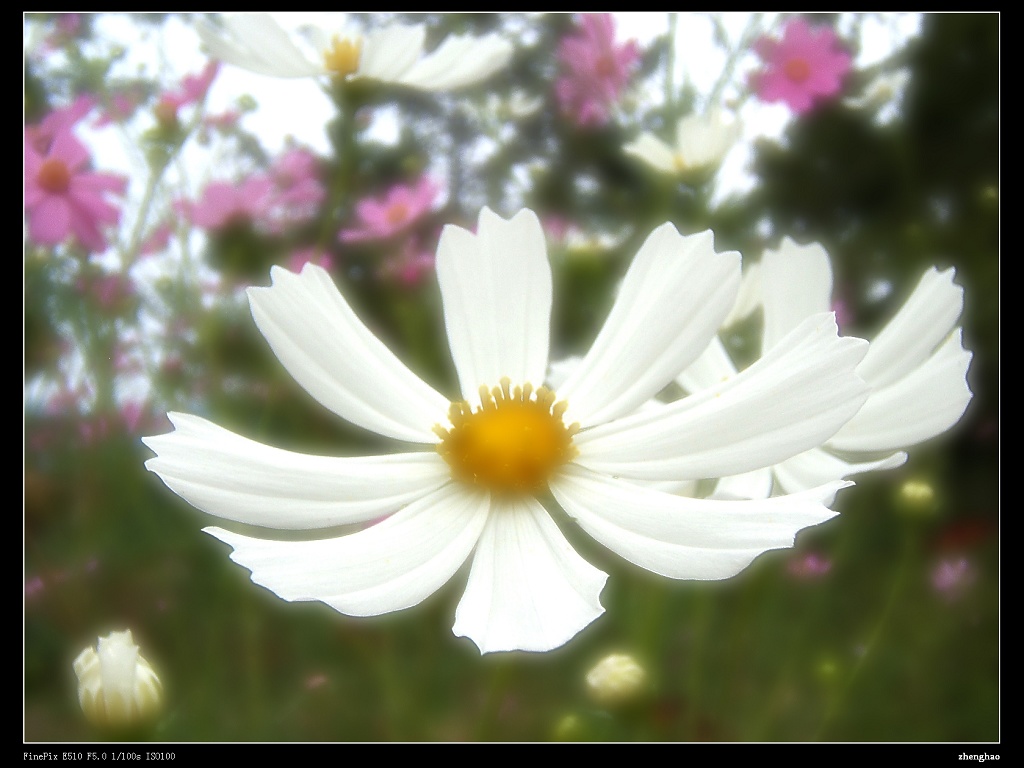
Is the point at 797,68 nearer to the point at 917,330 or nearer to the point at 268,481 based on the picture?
the point at 917,330

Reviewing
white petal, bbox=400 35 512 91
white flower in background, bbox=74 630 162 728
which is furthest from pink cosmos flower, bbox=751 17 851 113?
white flower in background, bbox=74 630 162 728

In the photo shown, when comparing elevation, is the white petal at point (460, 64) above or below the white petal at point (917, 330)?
above

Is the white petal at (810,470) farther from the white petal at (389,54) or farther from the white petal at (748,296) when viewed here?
the white petal at (389,54)

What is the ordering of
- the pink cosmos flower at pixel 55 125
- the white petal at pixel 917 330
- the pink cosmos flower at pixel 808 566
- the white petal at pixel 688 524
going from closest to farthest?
1. the white petal at pixel 688 524
2. the white petal at pixel 917 330
3. the pink cosmos flower at pixel 55 125
4. the pink cosmos flower at pixel 808 566

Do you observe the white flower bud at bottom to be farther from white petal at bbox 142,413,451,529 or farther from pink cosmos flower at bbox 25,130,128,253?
pink cosmos flower at bbox 25,130,128,253

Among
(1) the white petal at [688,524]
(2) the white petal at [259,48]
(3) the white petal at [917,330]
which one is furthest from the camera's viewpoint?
(2) the white petal at [259,48]

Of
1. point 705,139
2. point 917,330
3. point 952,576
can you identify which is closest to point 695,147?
point 705,139

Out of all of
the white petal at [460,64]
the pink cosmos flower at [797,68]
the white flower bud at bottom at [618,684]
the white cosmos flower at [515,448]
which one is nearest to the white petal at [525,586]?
the white cosmos flower at [515,448]
